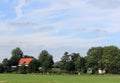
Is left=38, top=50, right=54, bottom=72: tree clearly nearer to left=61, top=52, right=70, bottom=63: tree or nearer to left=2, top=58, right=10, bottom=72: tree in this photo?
left=61, top=52, right=70, bottom=63: tree

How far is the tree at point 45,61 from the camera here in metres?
144

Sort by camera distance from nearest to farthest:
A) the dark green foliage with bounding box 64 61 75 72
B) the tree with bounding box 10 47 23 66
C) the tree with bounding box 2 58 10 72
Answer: the dark green foliage with bounding box 64 61 75 72 → the tree with bounding box 2 58 10 72 → the tree with bounding box 10 47 23 66

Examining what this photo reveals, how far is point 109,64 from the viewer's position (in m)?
143

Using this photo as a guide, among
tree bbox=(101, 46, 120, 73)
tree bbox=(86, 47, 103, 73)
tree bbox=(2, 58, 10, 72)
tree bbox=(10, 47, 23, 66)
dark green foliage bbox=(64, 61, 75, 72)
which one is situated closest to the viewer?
dark green foliage bbox=(64, 61, 75, 72)

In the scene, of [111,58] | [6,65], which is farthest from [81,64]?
[6,65]

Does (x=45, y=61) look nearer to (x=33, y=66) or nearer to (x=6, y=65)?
(x=33, y=66)

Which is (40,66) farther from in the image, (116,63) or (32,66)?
(116,63)

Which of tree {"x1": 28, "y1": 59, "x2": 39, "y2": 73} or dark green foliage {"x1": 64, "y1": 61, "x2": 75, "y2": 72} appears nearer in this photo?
dark green foliage {"x1": 64, "y1": 61, "x2": 75, "y2": 72}

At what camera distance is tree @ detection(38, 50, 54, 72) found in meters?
144

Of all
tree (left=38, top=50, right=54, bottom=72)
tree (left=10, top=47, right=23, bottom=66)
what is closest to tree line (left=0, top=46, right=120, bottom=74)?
tree (left=38, top=50, right=54, bottom=72)

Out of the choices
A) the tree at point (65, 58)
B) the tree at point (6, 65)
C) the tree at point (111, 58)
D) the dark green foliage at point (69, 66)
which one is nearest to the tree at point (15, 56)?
the tree at point (6, 65)

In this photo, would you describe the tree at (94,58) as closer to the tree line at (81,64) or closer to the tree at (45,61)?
the tree line at (81,64)

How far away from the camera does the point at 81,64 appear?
5487 inches

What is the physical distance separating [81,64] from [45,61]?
1715cm
